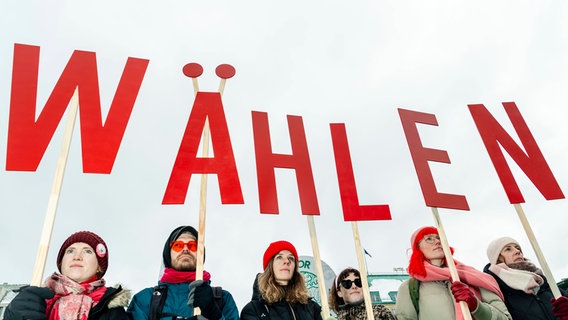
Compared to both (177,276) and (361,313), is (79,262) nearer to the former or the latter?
(177,276)

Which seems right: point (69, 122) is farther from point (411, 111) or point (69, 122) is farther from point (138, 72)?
point (411, 111)

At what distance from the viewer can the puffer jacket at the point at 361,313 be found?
488cm

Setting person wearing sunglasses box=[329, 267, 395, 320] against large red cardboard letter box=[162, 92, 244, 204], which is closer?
large red cardboard letter box=[162, 92, 244, 204]

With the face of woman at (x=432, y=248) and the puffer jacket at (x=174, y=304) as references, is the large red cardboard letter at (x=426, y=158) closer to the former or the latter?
the face of woman at (x=432, y=248)

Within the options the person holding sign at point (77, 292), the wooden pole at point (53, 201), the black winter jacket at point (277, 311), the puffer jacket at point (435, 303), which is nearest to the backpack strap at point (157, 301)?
the person holding sign at point (77, 292)

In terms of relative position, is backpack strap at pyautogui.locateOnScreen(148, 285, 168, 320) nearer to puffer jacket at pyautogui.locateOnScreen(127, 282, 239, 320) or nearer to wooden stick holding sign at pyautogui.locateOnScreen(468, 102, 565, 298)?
puffer jacket at pyautogui.locateOnScreen(127, 282, 239, 320)

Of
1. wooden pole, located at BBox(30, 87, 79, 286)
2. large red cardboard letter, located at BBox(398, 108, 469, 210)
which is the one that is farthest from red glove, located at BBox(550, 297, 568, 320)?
wooden pole, located at BBox(30, 87, 79, 286)

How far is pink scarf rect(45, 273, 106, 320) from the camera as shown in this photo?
3527 millimetres

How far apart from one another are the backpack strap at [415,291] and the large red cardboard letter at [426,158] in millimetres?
882

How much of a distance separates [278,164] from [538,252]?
307cm

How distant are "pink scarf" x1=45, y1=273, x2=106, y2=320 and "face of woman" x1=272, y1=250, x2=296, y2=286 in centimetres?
169

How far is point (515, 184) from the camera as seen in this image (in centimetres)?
529

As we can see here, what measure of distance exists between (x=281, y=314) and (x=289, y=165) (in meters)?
1.79

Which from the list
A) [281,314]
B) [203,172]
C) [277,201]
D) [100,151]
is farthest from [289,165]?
[100,151]
